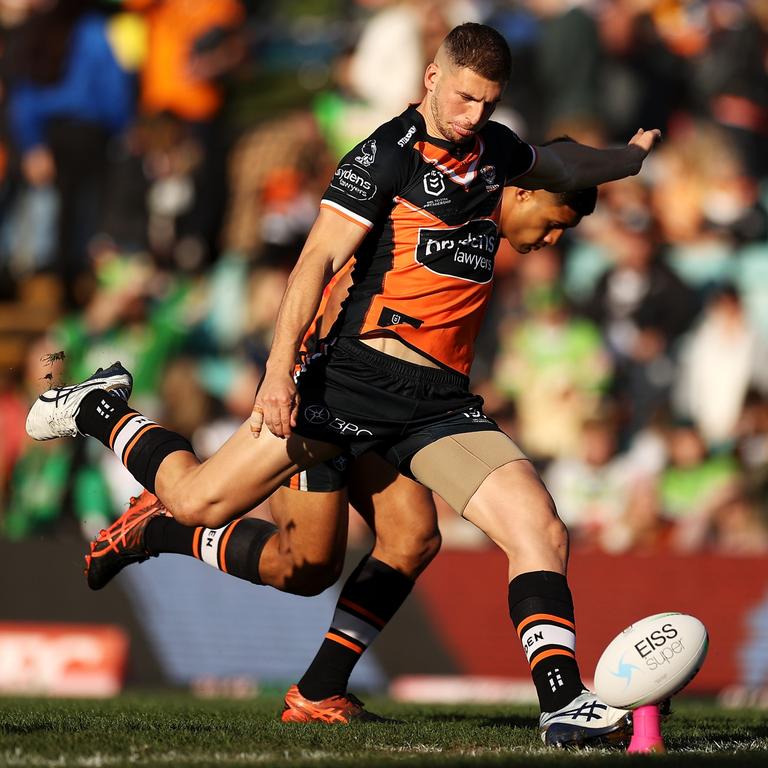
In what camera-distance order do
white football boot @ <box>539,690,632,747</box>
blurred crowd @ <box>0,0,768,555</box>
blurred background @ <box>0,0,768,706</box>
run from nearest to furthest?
white football boot @ <box>539,690,632,747</box>
blurred background @ <box>0,0,768,706</box>
blurred crowd @ <box>0,0,768,555</box>

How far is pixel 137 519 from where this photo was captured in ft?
21.2

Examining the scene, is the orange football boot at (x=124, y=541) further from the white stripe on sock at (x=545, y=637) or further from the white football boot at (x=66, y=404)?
the white stripe on sock at (x=545, y=637)

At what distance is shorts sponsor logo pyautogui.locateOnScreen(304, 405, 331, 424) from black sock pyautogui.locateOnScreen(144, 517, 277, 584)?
38.0 inches

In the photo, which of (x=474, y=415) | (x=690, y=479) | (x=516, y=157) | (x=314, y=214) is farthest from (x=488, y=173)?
(x=314, y=214)

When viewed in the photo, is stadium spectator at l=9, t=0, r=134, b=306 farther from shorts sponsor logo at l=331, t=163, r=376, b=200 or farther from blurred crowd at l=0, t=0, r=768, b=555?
shorts sponsor logo at l=331, t=163, r=376, b=200

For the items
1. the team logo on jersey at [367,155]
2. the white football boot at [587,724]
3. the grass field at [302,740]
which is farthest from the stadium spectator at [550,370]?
the white football boot at [587,724]

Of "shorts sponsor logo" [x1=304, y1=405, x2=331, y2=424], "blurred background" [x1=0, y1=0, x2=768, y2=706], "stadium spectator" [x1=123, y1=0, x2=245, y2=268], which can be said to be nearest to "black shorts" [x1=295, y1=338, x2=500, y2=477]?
"shorts sponsor logo" [x1=304, y1=405, x2=331, y2=424]

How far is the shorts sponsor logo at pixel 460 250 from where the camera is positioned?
5488 mm

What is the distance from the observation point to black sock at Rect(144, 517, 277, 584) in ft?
20.5

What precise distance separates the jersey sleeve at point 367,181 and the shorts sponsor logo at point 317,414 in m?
0.74

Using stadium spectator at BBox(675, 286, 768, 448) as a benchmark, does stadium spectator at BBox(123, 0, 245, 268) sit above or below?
above

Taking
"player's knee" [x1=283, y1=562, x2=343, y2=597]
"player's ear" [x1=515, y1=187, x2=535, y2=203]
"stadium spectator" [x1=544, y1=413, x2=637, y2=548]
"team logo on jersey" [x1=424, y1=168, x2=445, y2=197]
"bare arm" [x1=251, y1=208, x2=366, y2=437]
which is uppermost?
"team logo on jersey" [x1=424, y1=168, x2=445, y2=197]

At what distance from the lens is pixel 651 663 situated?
184 inches

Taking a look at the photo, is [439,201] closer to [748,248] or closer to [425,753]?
[425,753]
